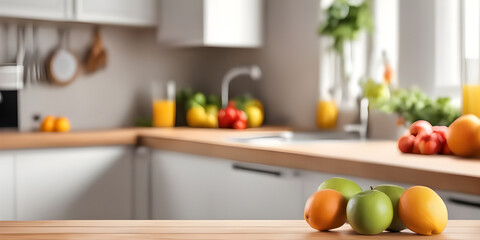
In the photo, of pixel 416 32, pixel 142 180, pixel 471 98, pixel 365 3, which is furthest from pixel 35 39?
pixel 471 98

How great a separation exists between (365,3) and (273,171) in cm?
117

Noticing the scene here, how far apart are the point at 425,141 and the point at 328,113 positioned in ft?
3.69

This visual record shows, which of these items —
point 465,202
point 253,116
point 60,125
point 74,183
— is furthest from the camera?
point 253,116

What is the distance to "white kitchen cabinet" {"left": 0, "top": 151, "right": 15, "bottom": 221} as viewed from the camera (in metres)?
2.63

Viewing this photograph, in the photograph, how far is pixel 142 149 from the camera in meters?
2.96

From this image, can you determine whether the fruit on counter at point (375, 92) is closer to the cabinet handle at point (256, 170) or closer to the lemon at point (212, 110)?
the cabinet handle at point (256, 170)

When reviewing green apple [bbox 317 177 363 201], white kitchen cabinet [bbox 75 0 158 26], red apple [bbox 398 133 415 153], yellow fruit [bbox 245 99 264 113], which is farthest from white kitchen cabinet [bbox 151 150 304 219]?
green apple [bbox 317 177 363 201]

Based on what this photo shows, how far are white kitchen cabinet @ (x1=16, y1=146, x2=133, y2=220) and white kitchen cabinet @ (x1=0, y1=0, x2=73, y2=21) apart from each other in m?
0.71

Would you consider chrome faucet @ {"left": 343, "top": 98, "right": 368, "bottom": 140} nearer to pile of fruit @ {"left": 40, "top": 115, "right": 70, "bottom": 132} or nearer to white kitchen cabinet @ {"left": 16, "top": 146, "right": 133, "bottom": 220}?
white kitchen cabinet @ {"left": 16, "top": 146, "right": 133, "bottom": 220}

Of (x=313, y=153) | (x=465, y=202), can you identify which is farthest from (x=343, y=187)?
(x=313, y=153)

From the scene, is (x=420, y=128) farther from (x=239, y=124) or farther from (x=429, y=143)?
(x=239, y=124)

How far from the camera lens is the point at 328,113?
3145 mm


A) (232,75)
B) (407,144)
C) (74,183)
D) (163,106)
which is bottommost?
(74,183)

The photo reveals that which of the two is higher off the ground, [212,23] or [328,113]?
[212,23]
